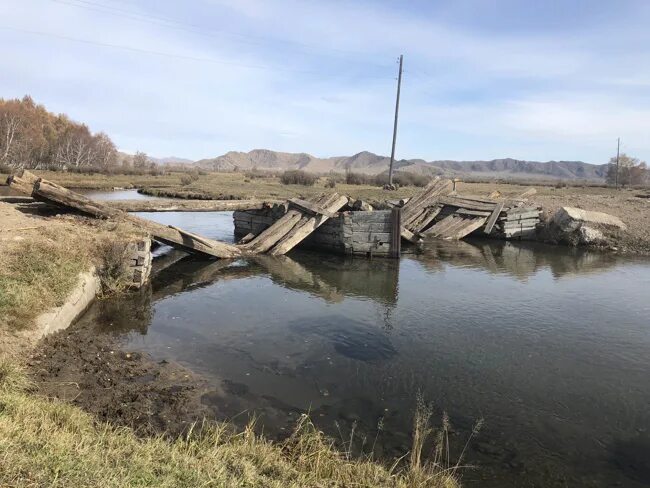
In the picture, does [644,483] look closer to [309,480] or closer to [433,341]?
[309,480]

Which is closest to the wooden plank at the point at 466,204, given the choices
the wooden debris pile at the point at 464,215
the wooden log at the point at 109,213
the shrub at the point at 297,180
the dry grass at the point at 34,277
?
the wooden debris pile at the point at 464,215

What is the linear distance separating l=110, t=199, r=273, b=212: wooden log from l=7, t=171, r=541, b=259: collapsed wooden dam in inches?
1.1

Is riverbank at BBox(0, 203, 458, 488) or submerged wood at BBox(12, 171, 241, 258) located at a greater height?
submerged wood at BBox(12, 171, 241, 258)

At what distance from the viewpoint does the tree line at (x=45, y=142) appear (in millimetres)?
68562

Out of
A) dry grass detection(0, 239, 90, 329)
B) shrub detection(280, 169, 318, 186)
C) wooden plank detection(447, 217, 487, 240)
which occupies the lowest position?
dry grass detection(0, 239, 90, 329)

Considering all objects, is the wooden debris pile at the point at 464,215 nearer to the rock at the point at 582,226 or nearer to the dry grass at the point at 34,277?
the rock at the point at 582,226

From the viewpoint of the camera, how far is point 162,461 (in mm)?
3887

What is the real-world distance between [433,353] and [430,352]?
0.19ft

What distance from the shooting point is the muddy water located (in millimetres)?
5406

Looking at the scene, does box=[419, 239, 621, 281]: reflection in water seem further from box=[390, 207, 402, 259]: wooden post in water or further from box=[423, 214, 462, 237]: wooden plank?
box=[423, 214, 462, 237]: wooden plank

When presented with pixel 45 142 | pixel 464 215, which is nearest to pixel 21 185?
pixel 464 215

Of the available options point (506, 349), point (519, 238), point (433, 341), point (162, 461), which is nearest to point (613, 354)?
point (506, 349)

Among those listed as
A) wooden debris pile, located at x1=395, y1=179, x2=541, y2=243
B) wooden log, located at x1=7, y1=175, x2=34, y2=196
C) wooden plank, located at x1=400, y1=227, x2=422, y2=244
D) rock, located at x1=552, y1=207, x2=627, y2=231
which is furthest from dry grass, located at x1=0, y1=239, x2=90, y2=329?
rock, located at x1=552, y1=207, x2=627, y2=231

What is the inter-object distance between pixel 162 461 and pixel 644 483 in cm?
436
